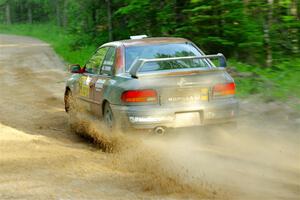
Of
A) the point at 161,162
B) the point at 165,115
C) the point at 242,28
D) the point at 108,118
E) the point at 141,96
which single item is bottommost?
the point at 161,162

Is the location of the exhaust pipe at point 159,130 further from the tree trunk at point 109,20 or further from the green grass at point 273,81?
the tree trunk at point 109,20

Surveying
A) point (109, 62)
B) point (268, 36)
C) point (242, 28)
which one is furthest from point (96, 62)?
point (268, 36)

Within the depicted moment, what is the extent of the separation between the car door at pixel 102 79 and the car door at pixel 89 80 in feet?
0.37

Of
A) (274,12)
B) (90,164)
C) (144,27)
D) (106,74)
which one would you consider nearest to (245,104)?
(106,74)

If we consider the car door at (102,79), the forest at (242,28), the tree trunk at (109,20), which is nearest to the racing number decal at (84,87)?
the car door at (102,79)

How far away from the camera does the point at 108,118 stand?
7.13 metres

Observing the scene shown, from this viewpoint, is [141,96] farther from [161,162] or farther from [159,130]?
[161,162]

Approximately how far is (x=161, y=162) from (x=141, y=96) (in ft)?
3.50

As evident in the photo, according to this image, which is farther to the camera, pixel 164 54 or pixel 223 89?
pixel 164 54

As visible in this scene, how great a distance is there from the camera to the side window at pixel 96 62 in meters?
8.08

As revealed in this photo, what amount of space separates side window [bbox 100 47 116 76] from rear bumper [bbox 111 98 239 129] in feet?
2.94

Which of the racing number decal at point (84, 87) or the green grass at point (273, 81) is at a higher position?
the racing number decal at point (84, 87)

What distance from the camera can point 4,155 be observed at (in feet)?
21.5

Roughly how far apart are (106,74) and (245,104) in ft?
10.8
